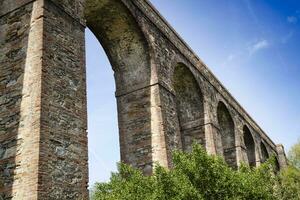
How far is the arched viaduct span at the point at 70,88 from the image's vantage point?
219 inches

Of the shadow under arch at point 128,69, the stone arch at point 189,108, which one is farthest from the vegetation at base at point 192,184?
the stone arch at point 189,108

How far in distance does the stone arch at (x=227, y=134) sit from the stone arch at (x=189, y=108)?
274 cm

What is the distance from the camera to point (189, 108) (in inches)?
526

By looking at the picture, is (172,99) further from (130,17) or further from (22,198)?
(22,198)

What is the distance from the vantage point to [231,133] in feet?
53.8

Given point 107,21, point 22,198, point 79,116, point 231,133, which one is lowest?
point 22,198

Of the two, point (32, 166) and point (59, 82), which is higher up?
point (59, 82)

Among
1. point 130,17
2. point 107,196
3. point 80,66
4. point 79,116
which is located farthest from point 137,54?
point 107,196

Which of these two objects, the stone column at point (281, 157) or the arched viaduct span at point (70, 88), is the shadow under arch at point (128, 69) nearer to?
the arched viaduct span at point (70, 88)

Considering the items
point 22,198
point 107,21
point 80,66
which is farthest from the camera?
point 107,21

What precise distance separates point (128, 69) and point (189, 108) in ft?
12.5

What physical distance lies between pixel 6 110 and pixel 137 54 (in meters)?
4.81

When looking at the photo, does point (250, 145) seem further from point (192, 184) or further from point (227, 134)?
point (192, 184)

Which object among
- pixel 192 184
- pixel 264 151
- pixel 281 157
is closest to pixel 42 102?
pixel 192 184
